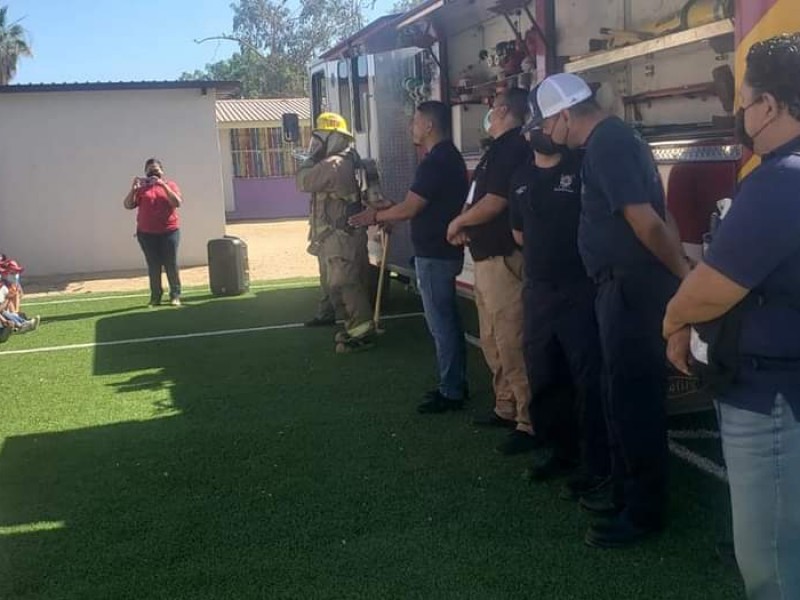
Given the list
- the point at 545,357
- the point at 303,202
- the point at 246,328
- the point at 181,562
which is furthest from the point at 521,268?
the point at 303,202

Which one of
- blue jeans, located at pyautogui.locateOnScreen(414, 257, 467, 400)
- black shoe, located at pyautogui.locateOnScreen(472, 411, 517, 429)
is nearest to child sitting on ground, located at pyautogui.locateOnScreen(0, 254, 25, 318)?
blue jeans, located at pyautogui.locateOnScreen(414, 257, 467, 400)

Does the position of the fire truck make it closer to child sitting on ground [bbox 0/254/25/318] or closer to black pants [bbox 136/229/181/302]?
black pants [bbox 136/229/181/302]

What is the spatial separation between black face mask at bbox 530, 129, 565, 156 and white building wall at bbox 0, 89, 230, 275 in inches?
446

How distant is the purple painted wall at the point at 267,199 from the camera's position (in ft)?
85.3

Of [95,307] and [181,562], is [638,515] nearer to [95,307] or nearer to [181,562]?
[181,562]

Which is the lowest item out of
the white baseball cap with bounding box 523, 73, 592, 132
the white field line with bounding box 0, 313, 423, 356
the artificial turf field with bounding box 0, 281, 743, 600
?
the artificial turf field with bounding box 0, 281, 743, 600

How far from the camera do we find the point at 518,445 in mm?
4676

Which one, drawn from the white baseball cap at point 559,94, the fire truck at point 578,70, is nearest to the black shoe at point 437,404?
the fire truck at point 578,70

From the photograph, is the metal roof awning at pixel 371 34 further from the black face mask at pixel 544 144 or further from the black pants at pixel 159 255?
the black face mask at pixel 544 144

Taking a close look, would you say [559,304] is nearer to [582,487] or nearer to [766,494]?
[582,487]

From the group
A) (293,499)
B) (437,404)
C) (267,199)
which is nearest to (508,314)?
(437,404)

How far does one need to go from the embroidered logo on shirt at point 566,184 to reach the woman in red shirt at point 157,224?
7321 millimetres

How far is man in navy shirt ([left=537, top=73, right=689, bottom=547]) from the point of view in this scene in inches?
126

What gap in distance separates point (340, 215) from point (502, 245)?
110 inches
